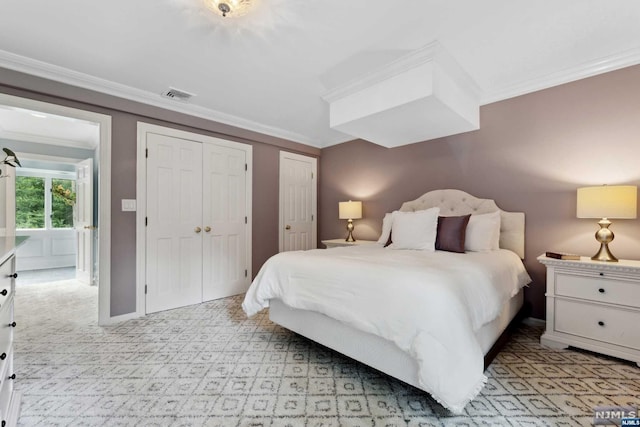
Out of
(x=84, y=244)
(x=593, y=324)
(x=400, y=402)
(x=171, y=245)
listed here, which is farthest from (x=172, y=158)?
(x=593, y=324)

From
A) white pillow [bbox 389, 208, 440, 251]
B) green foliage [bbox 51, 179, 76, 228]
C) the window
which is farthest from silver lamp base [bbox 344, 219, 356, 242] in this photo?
green foliage [bbox 51, 179, 76, 228]

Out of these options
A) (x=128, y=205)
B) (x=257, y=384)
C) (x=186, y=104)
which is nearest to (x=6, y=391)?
A: (x=257, y=384)

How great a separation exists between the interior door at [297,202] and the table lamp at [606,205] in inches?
132

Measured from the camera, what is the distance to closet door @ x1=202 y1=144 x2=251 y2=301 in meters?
3.51

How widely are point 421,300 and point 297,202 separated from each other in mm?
3316

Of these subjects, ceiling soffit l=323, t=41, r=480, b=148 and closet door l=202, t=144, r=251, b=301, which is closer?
ceiling soffit l=323, t=41, r=480, b=148

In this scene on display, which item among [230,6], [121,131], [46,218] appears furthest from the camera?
[46,218]

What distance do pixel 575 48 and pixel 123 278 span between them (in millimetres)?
4525

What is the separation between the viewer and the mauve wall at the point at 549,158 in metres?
A: 2.34

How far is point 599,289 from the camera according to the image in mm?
2057

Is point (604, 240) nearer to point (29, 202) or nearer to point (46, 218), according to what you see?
point (46, 218)

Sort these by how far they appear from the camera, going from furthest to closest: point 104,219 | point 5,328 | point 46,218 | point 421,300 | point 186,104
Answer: point 46,218, point 186,104, point 104,219, point 421,300, point 5,328

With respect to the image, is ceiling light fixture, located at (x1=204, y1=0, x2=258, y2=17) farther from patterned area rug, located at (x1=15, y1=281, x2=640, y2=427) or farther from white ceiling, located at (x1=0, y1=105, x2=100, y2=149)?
white ceiling, located at (x1=0, y1=105, x2=100, y2=149)

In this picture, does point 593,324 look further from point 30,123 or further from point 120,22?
point 30,123
